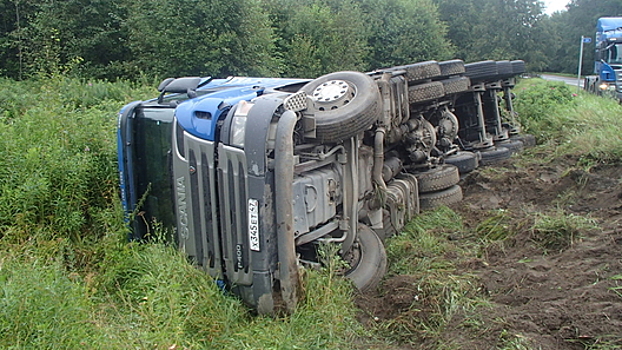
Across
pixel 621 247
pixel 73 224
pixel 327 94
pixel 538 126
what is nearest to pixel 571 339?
pixel 621 247

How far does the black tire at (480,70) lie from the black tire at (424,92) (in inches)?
84.6

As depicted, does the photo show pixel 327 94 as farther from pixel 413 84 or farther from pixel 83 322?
pixel 83 322

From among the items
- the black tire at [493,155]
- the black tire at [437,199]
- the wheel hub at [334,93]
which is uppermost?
the wheel hub at [334,93]

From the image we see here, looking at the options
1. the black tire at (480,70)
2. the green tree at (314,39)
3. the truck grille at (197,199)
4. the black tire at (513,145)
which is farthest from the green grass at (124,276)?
the green tree at (314,39)

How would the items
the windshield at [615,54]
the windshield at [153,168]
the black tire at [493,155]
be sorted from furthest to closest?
the windshield at [615,54]
the black tire at [493,155]
the windshield at [153,168]

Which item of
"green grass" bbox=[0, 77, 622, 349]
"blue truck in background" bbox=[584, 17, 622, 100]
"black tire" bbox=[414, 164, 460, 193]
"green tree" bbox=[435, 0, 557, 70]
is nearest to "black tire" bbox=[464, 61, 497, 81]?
"black tire" bbox=[414, 164, 460, 193]

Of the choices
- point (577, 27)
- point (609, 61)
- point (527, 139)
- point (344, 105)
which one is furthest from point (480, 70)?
point (577, 27)

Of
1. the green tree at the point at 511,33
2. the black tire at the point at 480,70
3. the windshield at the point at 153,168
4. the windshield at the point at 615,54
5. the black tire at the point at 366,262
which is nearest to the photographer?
the windshield at the point at 153,168

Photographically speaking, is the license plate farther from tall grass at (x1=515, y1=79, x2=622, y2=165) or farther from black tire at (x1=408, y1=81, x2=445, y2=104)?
tall grass at (x1=515, y1=79, x2=622, y2=165)

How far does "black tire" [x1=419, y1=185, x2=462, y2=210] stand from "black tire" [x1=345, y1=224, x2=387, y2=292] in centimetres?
184

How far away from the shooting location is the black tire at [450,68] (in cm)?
669

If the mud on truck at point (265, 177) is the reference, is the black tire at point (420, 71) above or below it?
above

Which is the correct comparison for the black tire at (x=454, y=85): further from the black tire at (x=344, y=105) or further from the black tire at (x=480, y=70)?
the black tire at (x=344, y=105)

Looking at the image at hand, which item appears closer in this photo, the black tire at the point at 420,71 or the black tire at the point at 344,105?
the black tire at the point at 344,105
